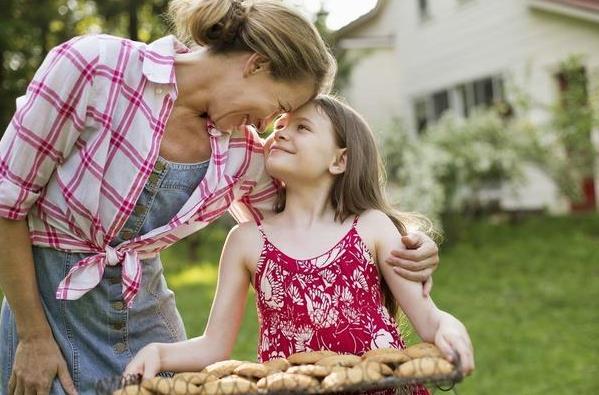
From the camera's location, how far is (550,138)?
1243 cm

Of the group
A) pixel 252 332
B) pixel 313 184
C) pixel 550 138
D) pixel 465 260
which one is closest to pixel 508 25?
pixel 550 138

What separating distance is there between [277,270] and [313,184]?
0.30 meters

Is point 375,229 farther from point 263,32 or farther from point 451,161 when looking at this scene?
point 451,161

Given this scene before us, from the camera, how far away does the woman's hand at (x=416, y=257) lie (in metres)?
2.48

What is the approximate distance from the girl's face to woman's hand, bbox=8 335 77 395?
80cm

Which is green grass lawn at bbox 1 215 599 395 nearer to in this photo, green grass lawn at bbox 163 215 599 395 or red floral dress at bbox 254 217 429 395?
green grass lawn at bbox 163 215 599 395

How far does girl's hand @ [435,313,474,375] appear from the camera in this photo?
83.0 inches

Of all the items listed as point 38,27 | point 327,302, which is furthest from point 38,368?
point 38,27

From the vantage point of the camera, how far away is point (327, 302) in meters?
2.57

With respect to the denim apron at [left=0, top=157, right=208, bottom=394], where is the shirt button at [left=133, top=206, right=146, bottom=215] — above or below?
above

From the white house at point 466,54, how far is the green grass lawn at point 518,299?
1.41m

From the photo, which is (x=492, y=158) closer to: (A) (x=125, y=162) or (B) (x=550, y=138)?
(B) (x=550, y=138)

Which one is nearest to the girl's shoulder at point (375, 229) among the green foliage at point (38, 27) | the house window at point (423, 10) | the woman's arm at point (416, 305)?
the woman's arm at point (416, 305)

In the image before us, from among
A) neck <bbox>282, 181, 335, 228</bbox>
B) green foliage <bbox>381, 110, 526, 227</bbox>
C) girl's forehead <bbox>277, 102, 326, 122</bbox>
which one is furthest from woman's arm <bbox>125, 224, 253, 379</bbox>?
green foliage <bbox>381, 110, 526, 227</bbox>
